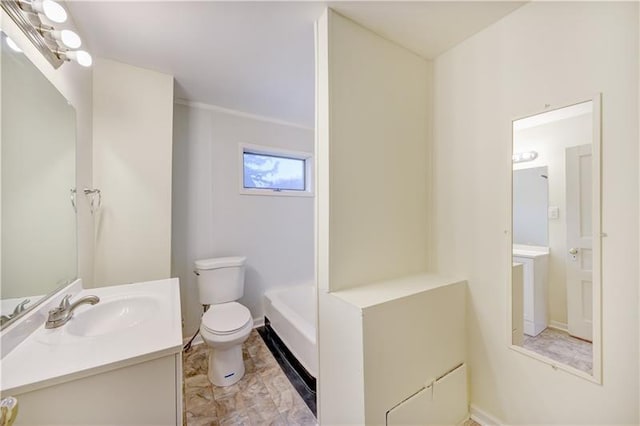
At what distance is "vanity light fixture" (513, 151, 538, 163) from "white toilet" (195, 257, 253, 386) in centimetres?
201

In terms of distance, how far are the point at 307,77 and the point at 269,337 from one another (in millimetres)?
2384

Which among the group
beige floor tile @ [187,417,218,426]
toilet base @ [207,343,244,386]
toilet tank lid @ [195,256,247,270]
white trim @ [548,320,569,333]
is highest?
toilet tank lid @ [195,256,247,270]

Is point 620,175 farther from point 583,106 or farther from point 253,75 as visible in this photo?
point 253,75

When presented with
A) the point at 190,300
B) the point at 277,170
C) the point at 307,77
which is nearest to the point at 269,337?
the point at 190,300

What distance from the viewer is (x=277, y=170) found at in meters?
2.85

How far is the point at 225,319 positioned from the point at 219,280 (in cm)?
43

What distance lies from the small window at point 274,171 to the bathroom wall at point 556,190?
2154 mm

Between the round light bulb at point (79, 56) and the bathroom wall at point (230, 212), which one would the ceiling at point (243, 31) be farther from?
the bathroom wall at point (230, 212)

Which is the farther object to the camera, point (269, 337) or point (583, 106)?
point (269, 337)

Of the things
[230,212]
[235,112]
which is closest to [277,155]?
[235,112]

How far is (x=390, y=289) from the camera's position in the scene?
1325mm

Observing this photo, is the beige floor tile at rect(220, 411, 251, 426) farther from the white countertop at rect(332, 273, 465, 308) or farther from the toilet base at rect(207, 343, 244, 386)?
the white countertop at rect(332, 273, 465, 308)

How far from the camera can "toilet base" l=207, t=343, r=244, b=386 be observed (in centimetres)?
175

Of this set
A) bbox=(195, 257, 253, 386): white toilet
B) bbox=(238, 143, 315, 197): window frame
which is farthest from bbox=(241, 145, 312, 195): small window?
bbox=(195, 257, 253, 386): white toilet
